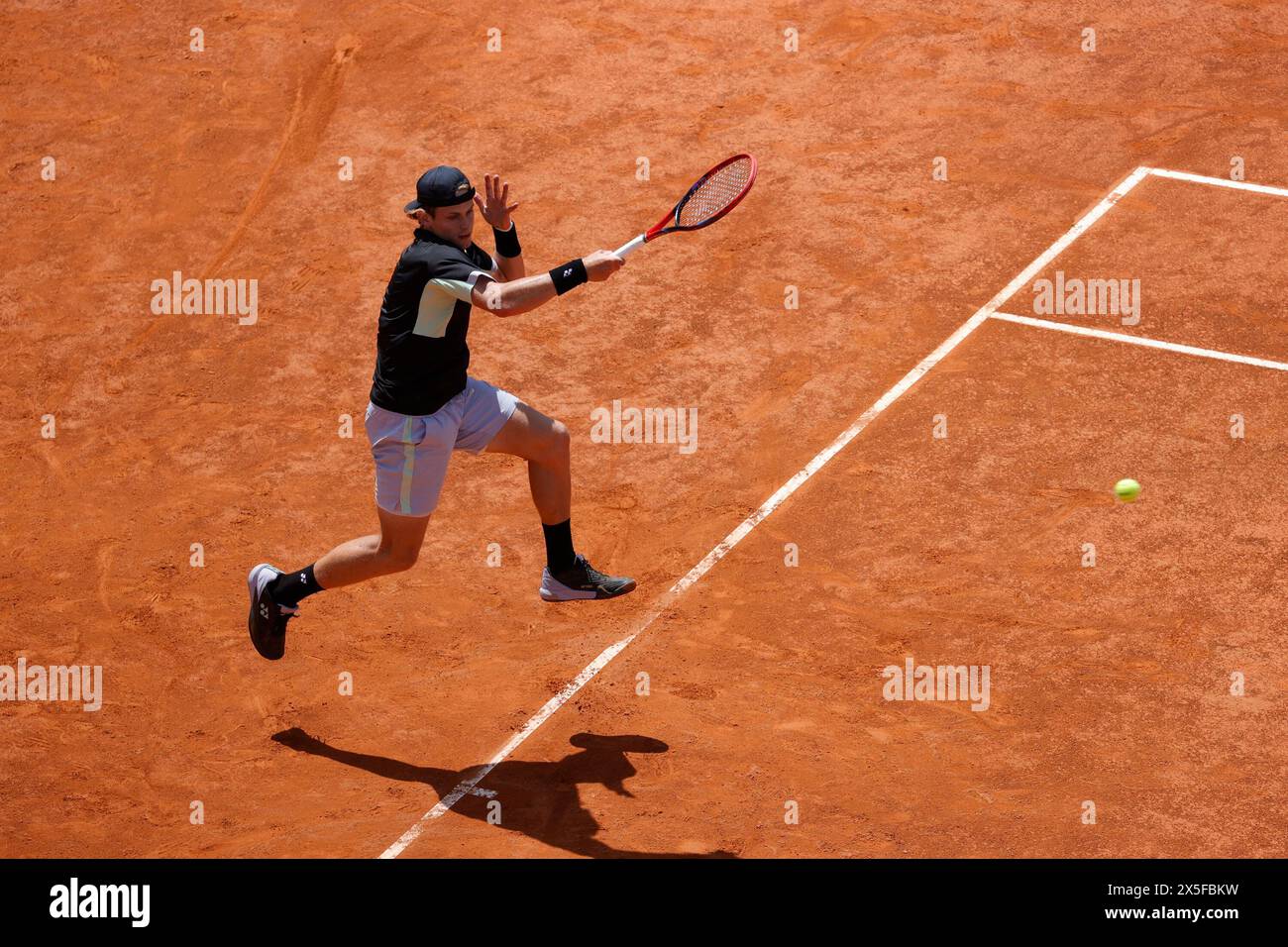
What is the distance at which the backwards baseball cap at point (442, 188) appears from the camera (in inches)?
313

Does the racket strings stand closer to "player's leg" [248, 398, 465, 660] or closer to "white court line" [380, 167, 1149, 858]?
"player's leg" [248, 398, 465, 660]

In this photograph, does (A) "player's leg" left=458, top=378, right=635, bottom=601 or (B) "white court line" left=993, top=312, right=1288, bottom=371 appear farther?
(B) "white court line" left=993, top=312, right=1288, bottom=371

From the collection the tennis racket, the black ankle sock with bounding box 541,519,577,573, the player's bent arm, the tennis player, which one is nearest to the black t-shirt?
the tennis player

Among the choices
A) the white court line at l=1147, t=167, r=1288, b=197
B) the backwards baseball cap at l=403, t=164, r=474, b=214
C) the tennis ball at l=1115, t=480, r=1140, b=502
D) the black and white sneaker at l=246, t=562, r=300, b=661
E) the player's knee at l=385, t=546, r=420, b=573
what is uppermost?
the white court line at l=1147, t=167, r=1288, b=197

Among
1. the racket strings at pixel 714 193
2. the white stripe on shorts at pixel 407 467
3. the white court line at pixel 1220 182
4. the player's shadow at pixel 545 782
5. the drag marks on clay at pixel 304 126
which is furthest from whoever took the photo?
the drag marks on clay at pixel 304 126

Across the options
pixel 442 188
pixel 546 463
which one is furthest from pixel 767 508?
pixel 442 188

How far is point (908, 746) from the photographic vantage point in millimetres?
8406

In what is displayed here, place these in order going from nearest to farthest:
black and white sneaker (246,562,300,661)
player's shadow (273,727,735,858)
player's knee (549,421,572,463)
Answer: player's shadow (273,727,735,858), player's knee (549,421,572,463), black and white sneaker (246,562,300,661)

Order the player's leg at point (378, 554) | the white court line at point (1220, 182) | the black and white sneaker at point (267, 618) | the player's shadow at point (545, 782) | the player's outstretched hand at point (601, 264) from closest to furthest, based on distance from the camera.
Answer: the player's outstretched hand at point (601, 264) → the player's shadow at point (545, 782) → the player's leg at point (378, 554) → the black and white sneaker at point (267, 618) → the white court line at point (1220, 182)

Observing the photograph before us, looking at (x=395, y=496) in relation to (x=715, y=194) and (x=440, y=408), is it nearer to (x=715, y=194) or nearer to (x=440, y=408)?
(x=440, y=408)

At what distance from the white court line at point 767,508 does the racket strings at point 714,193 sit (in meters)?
2.15

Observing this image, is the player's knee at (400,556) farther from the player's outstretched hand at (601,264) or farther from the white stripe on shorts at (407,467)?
the player's outstretched hand at (601,264)

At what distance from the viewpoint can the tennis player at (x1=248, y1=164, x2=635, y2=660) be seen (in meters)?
7.91

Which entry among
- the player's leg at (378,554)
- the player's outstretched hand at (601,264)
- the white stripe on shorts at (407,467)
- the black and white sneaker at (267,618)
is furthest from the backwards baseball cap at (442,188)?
the black and white sneaker at (267,618)
